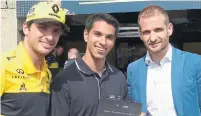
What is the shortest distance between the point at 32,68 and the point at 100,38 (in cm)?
61

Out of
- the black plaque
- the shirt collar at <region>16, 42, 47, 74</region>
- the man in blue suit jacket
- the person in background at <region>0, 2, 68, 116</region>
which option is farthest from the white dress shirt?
the shirt collar at <region>16, 42, 47, 74</region>

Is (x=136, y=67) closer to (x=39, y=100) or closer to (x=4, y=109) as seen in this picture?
(x=39, y=100)

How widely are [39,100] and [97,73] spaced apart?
0.56 metres

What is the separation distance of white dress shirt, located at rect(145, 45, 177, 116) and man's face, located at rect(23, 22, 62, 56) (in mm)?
949

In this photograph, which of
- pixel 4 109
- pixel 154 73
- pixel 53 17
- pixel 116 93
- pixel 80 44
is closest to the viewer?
pixel 4 109

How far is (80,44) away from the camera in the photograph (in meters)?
8.34

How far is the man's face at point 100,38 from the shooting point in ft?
8.61

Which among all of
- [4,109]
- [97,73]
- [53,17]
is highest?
[53,17]

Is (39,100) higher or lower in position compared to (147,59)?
lower

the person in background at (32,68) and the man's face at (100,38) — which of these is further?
the man's face at (100,38)

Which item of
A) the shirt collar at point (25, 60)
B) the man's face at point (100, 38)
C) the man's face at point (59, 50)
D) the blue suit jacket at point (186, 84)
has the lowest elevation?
the man's face at point (59, 50)

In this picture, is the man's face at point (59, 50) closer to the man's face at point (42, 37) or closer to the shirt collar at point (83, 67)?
the shirt collar at point (83, 67)

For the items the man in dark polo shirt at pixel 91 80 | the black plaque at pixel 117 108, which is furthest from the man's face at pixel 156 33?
the black plaque at pixel 117 108

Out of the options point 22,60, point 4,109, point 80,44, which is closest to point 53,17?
point 22,60
